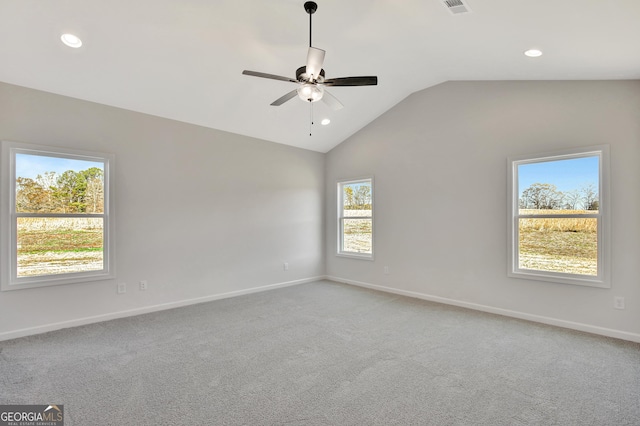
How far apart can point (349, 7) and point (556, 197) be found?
326cm

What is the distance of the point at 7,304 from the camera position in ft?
11.0

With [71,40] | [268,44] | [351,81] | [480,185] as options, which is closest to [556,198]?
[480,185]

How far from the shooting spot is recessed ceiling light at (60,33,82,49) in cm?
291

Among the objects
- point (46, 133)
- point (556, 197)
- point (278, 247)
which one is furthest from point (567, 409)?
point (46, 133)

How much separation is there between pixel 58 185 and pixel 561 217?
6.03 meters

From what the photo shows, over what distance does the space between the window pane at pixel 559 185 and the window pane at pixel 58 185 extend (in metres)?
5.42

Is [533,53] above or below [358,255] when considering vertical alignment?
above

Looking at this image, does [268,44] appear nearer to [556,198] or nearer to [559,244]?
[556,198]

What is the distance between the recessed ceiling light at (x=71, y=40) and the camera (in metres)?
2.91

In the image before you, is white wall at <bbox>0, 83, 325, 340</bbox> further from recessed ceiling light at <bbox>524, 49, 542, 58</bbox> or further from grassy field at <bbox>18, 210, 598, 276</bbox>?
recessed ceiling light at <bbox>524, 49, 542, 58</bbox>

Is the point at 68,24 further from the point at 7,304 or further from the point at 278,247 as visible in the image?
the point at 278,247

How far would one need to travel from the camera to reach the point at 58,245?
3.74 meters

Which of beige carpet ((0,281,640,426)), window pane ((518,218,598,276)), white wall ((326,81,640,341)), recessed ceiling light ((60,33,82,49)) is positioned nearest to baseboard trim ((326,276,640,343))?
white wall ((326,81,640,341))

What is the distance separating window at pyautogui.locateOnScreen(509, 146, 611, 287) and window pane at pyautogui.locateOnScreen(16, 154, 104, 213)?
5316 millimetres
